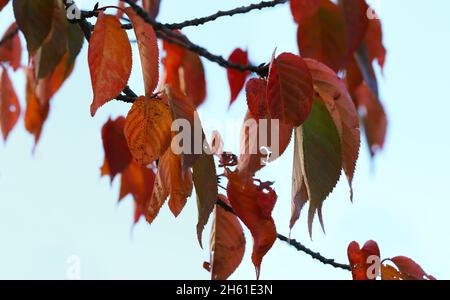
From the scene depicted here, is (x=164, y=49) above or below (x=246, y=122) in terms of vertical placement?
above

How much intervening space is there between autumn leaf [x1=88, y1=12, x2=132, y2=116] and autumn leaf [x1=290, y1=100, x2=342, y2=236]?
0.66ft

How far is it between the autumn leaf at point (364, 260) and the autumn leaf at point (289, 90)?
1.10 ft

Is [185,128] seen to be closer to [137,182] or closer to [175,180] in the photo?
[175,180]

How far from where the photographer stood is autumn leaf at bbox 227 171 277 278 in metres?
0.93

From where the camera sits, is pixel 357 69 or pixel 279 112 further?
pixel 357 69

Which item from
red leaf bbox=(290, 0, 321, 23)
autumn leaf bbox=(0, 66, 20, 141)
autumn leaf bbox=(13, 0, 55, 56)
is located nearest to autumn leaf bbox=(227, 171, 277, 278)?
red leaf bbox=(290, 0, 321, 23)

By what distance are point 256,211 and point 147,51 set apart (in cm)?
25

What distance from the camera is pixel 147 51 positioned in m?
0.83

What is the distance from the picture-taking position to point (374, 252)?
106 centimetres

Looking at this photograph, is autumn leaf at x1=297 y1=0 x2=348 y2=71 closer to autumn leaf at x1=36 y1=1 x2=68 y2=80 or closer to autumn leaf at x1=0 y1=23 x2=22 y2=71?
autumn leaf at x1=36 y1=1 x2=68 y2=80

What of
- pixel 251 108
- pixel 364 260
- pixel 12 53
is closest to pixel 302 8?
pixel 251 108
